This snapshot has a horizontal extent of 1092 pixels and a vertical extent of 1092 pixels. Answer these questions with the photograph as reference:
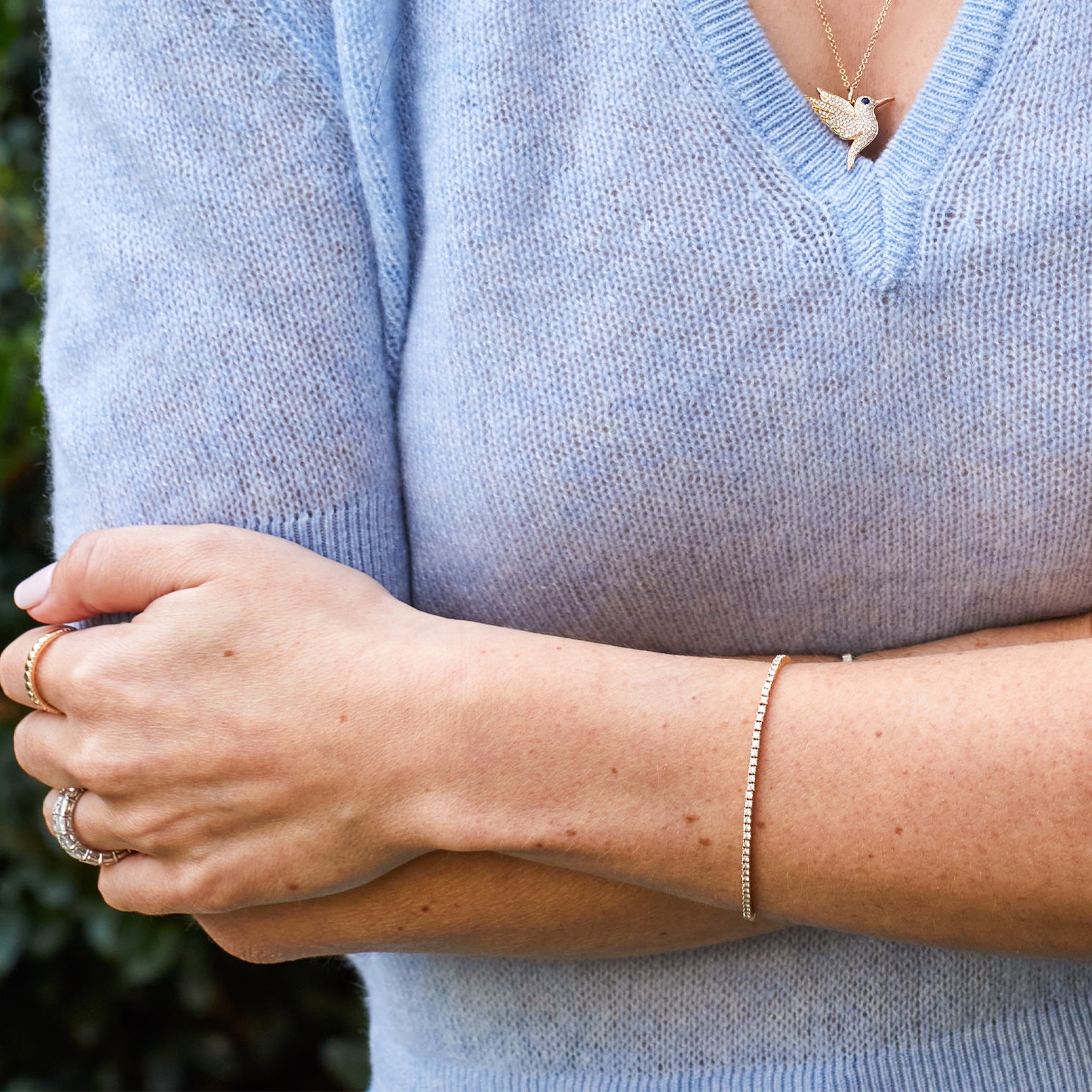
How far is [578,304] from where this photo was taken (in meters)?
0.90

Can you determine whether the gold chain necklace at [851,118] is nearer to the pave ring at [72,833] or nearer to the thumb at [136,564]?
the thumb at [136,564]

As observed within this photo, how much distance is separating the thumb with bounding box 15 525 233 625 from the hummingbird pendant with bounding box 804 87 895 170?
2.12ft

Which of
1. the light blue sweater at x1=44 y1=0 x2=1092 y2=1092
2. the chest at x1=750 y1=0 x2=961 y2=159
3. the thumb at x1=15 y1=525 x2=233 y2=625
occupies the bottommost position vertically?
the thumb at x1=15 y1=525 x2=233 y2=625

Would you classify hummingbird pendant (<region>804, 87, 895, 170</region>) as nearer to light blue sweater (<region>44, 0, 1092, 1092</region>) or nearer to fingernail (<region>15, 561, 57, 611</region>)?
light blue sweater (<region>44, 0, 1092, 1092</region>)

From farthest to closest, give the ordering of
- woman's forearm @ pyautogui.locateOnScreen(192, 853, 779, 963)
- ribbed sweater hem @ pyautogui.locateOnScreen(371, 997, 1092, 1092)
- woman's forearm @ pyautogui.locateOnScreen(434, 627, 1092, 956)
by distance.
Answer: ribbed sweater hem @ pyautogui.locateOnScreen(371, 997, 1092, 1092) < woman's forearm @ pyautogui.locateOnScreen(192, 853, 779, 963) < woman's forearm @ pyautogui.locateOnScreen(434, 627, 1092, 956)

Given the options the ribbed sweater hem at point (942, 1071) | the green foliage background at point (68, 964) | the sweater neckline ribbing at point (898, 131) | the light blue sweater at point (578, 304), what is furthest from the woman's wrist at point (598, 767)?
the green foliage background at point (68, 964)

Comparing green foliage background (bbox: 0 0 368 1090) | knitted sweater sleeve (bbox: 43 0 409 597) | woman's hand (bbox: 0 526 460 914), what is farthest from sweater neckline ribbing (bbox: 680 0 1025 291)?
green foliage background (bbox: 0 0 368 1090)

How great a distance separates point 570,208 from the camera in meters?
0.91

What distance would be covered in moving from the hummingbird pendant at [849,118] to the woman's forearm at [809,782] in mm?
478

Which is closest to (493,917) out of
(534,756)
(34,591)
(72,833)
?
(534,756)

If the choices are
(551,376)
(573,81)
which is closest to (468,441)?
(551,376)

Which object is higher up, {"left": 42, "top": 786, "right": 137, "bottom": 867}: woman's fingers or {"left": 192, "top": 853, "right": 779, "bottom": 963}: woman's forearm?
{"left": 42, "top": 786, "right": 137, "bottom": 867}: woman's fingers

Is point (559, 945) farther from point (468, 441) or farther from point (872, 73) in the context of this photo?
point (872, 73)

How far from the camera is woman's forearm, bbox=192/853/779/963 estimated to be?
89 centimetres
